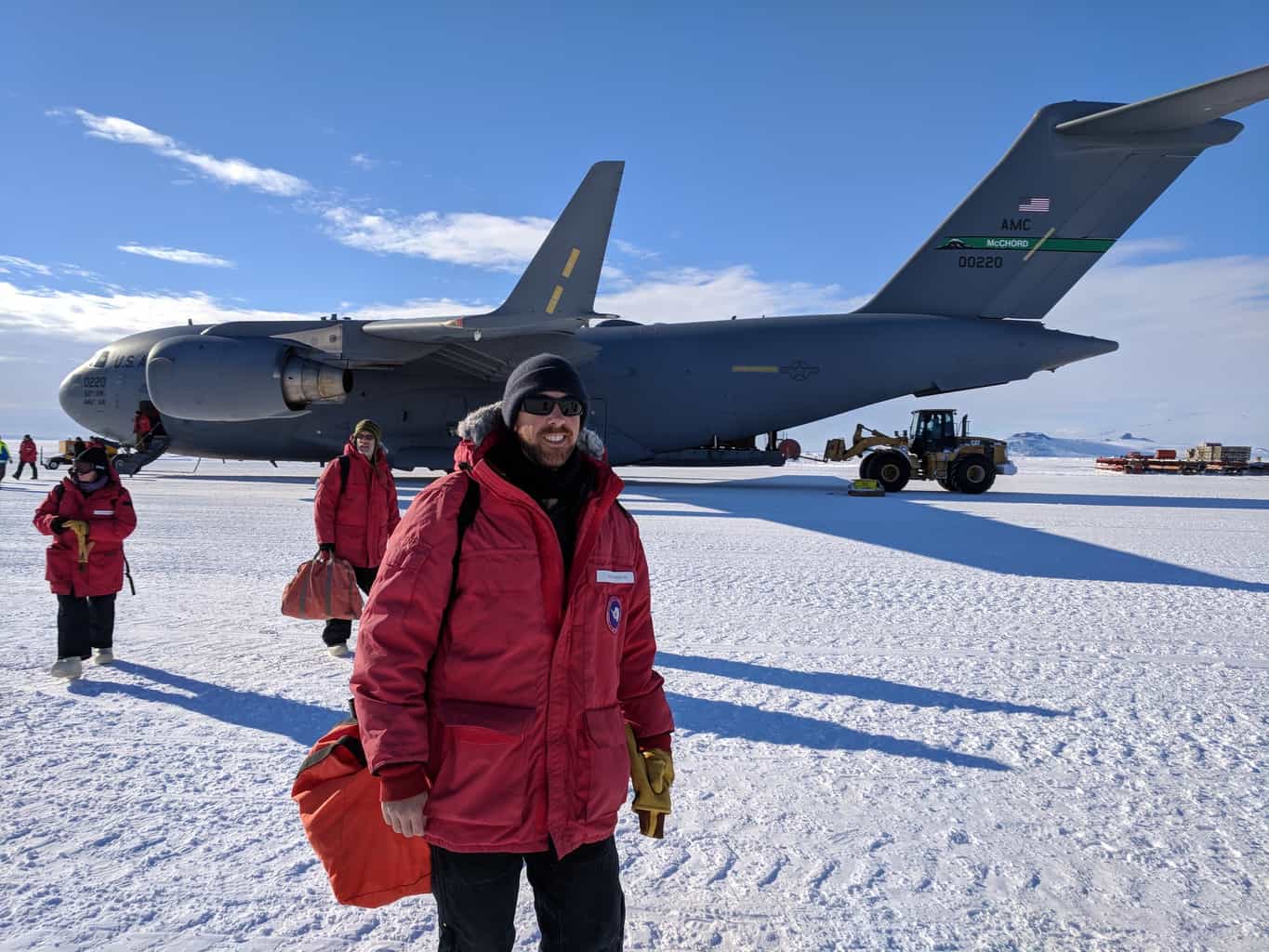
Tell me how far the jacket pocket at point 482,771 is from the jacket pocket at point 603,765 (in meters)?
0.14

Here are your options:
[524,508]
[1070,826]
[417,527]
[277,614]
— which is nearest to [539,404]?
[524,508]

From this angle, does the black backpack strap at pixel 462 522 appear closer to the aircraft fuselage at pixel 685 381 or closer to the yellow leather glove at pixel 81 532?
the yellow leather glove at pixel 81 532

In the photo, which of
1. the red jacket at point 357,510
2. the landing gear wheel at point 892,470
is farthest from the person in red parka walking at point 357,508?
the landing gear wheel at point 892,470

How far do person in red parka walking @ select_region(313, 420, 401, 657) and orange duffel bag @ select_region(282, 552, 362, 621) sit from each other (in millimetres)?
185

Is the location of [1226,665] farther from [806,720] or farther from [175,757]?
[175,757]

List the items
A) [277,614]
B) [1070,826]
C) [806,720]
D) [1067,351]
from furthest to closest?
1. [1067,351]
2. [277,614]
3. [806,720]
4. [1070,826]

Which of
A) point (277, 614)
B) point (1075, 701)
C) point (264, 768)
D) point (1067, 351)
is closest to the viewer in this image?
point (264, 768)

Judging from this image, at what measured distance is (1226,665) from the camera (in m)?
4.66

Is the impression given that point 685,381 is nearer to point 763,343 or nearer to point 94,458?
point 763,343

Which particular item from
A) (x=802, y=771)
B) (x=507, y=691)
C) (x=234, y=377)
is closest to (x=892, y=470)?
(x=234, y=377)

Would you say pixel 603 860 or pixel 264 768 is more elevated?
pixel 603 860

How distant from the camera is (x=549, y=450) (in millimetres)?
1801

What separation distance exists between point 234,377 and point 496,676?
1220cm

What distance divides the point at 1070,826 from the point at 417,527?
2.67 m
